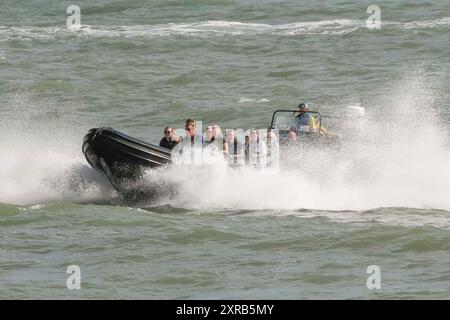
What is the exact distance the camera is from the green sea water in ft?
48.3

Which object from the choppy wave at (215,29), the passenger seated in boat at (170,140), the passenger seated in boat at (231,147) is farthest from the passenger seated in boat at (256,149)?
the choppy wave at (215,29)

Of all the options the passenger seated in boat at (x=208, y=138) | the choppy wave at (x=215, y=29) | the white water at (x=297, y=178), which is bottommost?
the white water at (x=297, y=178)

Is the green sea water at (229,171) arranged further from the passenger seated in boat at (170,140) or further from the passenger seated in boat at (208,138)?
the passenger seated in boat at (208,138)

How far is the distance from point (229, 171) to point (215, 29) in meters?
20.4

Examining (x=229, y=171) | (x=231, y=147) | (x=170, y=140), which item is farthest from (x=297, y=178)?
(x=170, y=140)

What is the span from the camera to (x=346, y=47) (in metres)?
35.4

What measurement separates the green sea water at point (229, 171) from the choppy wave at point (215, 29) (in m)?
0.10

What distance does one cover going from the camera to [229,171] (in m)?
19.4

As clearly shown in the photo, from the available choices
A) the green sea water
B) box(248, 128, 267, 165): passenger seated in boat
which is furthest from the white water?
box(248, 128, 267, 165): passenger seated in boat

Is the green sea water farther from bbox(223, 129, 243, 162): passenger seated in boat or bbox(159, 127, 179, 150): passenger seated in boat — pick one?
bbox(159, 127, 179, 150): passenger seated in boat

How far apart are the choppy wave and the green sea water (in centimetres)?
10

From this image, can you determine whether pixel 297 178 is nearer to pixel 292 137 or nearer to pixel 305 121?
pixel 292 137

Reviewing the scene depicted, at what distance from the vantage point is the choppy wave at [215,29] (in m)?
38.1

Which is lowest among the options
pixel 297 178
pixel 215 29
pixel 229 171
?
pixel 297 178
